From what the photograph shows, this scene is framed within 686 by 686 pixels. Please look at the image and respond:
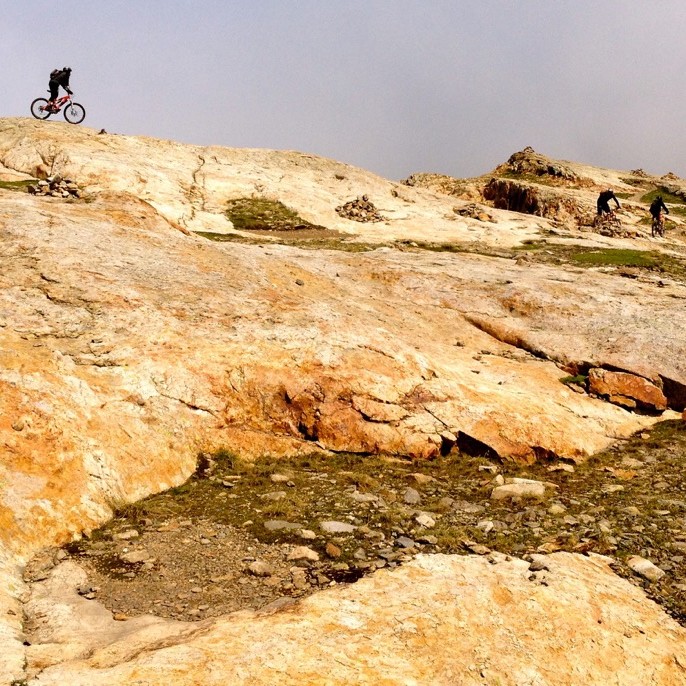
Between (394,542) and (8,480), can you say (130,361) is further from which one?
(394,542)

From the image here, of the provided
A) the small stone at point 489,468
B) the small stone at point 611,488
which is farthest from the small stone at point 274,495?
the small stone at point 611,488

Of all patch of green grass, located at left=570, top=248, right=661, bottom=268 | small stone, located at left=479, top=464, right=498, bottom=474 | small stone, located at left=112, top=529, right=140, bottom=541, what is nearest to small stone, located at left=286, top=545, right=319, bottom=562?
small stone, located at left=112, top=529, right=140, bottom=541

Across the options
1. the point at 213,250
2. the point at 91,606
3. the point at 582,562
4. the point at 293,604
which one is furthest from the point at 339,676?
the point at 213,250

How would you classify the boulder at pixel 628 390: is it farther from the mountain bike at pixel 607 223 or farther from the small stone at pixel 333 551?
the mountain bike at pixel 607 223

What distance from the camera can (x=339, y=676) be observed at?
5.82 m

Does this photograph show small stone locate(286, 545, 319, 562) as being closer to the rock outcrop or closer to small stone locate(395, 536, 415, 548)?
the rock outcrop

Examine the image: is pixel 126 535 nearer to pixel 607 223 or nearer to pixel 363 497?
pixel 363 497

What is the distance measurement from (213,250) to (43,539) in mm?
12790

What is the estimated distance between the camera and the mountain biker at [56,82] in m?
39.3

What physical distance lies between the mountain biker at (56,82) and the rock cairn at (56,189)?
1170 cm

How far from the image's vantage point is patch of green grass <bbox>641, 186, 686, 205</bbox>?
236 ft

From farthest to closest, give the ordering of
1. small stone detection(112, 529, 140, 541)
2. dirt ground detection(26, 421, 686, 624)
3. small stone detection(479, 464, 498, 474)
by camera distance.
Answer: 1. small stone detection(479, 464, 498, 474)
2. small stone detection(112, 529, 140, 541)
3. dirt ground detection(26, 421, 686, 624)

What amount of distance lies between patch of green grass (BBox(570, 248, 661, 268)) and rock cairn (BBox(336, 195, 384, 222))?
50.1ft

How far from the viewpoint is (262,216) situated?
40.9 metres
